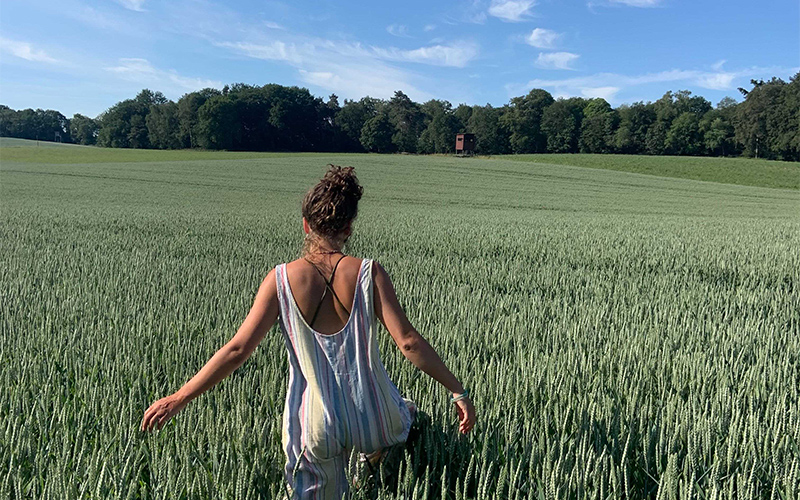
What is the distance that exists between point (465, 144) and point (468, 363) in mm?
64444

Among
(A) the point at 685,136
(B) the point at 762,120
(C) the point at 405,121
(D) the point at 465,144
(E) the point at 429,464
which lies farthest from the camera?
(C) the point at 405,121

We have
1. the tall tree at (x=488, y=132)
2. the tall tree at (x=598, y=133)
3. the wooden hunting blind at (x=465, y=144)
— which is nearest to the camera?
the wooden hunting blind at (x=465, y=144)

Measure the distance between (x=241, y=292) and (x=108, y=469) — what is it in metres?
3.13

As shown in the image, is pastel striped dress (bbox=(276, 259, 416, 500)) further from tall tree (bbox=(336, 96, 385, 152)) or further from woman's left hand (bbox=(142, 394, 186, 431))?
tall tree (bbox=(336, 96, 385, 152))

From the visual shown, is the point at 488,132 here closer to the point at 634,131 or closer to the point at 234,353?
the point at 634,131

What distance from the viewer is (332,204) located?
5.44 ft

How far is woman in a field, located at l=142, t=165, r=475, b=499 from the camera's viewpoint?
1695 mm

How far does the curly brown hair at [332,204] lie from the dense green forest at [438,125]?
68891mm

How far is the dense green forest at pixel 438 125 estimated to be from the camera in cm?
6400

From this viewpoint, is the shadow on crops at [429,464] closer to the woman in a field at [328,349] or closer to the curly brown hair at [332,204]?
the woman in a field at [328,349]

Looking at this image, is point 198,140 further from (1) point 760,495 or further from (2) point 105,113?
(1) point 760,495

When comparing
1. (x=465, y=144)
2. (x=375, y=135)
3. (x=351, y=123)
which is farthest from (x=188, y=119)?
(x=465, y=144)

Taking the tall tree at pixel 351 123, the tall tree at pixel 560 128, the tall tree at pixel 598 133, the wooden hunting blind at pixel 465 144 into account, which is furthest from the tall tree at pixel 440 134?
the tall tree at pixel 598 133

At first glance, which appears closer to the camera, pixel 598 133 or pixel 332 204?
pixel 332 204
